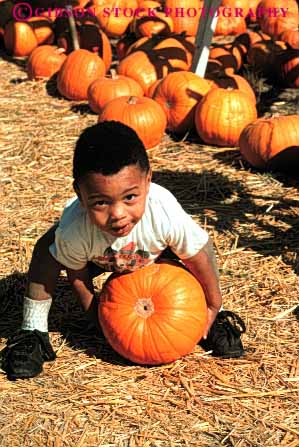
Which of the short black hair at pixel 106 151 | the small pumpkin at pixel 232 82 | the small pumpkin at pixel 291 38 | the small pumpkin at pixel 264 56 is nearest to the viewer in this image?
the short black hair at pixel 106 151

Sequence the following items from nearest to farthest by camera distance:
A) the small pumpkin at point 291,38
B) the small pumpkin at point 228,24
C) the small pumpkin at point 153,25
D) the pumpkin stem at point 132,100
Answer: the pumpkin stem at point 132,100
the small pumpkin at point 291,38
the small pumpkin at point 153,25
the small pumpkin at point 228,24

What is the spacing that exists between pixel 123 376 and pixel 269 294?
1082 mm

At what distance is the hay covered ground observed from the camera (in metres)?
3.13

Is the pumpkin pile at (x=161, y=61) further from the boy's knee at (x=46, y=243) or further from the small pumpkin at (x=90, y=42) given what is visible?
the boy's knee at (x=46, y=243)

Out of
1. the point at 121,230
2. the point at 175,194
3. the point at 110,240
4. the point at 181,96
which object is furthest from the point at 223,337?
the point at 181,96

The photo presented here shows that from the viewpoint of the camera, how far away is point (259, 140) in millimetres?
5730

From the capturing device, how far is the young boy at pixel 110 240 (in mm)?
2951

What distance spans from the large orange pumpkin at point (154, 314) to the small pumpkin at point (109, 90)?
356 cm

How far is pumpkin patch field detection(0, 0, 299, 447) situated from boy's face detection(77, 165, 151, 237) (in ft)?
1.71

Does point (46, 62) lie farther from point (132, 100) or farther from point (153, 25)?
point (132, 100)

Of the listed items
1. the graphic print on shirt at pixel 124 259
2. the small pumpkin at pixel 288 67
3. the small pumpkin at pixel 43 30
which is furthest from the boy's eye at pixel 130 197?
the small pumpkin at pixel 43 30

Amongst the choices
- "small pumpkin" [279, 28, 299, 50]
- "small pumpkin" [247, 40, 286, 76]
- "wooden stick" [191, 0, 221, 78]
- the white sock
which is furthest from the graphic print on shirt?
"small pumpkin" [279, 28, 299, 50]

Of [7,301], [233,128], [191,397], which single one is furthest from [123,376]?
[233,128]

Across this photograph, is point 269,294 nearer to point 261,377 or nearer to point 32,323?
point 261,377
